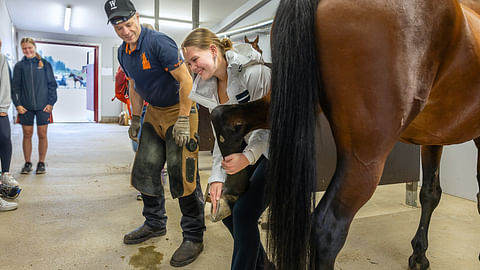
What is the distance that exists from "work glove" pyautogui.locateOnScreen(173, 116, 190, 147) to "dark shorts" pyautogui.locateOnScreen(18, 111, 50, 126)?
2.73 meters

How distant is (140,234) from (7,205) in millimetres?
1310

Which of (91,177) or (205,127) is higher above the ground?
(205,127)

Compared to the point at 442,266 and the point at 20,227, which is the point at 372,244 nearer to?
the point at 442,266

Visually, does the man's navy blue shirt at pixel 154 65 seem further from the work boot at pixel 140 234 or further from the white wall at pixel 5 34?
the white wall at pixel 5 34

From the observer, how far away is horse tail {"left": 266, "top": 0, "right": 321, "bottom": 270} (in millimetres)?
883

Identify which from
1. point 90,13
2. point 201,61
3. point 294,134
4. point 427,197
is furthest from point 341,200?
point 90,13

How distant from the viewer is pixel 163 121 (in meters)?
1.96

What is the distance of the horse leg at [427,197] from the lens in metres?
1.75

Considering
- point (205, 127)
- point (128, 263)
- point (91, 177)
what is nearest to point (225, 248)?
point (128, 263)

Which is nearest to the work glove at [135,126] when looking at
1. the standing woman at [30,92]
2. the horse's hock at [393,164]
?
the horse's hock at [393,164]

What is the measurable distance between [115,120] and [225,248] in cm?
1028

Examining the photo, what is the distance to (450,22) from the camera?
0.90m

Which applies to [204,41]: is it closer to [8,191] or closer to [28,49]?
[8,191]

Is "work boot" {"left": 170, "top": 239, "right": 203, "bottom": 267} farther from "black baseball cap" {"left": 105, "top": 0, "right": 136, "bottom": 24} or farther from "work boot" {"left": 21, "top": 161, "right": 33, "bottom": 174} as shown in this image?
"work boot" {"left": 21, "top": 161, "right": 33, "bottom": 174}
